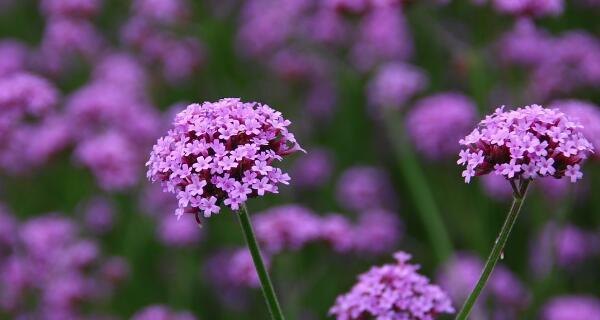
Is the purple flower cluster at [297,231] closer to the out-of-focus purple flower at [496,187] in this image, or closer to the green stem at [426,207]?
the green stem at [426,207]

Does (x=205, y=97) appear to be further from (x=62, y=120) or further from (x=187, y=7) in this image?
(x=62, y=120)

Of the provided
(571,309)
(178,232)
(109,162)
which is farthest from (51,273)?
(571,309)

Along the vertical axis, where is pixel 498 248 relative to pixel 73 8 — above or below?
below

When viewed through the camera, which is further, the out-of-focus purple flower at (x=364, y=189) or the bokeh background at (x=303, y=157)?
the out-of-focus purple flower at (x=364, y=189)

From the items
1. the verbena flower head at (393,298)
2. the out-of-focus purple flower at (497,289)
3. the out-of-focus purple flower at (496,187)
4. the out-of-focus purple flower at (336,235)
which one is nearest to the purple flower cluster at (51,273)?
the out-of-focus purple flower at (336,235)

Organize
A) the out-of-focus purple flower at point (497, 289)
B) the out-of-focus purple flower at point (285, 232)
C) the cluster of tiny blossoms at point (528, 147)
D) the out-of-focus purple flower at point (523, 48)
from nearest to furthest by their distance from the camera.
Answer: the cluster of tiny blossoms at point (528, 147), the out-of-focus purple flower at point (285, 232), the out-of-focus purple flower at point (497, 289), the out-of-focus purple flower at point (523, 48)

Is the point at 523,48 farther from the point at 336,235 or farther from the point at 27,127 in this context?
the point at 27,127

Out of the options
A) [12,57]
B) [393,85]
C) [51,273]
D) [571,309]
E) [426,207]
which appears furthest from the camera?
[12,57]
